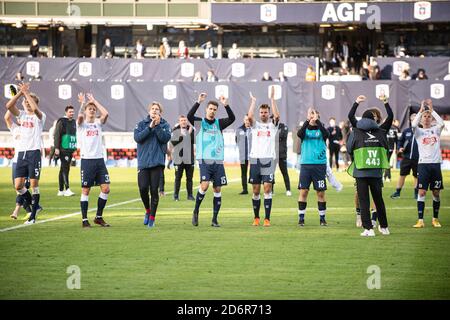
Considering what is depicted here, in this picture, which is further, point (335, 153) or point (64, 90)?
point (64, 90)

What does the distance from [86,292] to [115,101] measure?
37.1 metres

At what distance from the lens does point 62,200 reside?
26.3 metres

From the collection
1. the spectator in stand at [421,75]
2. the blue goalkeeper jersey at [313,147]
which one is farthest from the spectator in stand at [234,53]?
the blue goalkeeper jersey at [313,147]

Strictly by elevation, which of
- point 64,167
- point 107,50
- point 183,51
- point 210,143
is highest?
point 107,50

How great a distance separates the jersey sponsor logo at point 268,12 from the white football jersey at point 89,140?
A: 33.7m

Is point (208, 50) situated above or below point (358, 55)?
above

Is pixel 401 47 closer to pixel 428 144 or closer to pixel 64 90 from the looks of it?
pixel 64 90

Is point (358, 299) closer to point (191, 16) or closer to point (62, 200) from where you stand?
point (62, 200)

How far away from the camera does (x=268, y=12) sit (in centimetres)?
5209

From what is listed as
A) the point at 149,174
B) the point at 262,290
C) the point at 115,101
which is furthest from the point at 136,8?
the point at 262,290

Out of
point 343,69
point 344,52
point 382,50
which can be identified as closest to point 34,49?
point 344,52

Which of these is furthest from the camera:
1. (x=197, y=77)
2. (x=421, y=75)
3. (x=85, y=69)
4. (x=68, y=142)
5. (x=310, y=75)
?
(x=85, y=69)

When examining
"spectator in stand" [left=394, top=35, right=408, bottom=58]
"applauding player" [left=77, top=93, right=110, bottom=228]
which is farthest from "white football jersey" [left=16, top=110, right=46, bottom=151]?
"spectator in stand" [left=394, top=35, right=408, bottom=58]

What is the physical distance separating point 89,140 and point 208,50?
113 feet
